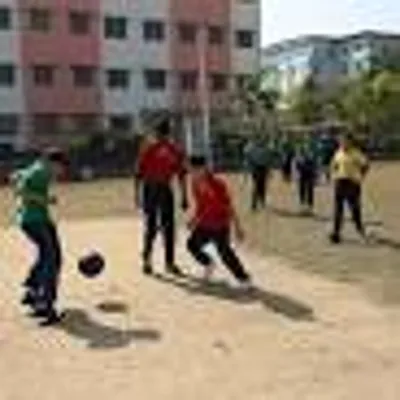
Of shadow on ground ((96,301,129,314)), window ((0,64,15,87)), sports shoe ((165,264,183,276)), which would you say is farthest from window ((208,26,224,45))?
shadow on ground ((96,301,129,314))

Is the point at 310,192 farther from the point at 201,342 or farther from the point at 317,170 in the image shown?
the point at 201,342

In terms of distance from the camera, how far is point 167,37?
70.9 m

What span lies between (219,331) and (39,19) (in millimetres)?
55817


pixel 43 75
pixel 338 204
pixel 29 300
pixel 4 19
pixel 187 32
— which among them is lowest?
pixel 29 300

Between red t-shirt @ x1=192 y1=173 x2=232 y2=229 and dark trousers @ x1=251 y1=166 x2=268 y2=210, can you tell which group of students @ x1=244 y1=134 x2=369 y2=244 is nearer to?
dark trousers @ x1=251 y1=166 x2=268 y2=210

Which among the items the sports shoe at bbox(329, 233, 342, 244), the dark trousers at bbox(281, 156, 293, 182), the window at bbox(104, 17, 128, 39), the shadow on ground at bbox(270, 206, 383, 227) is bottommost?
the dark trousers at bbox(281, 156, 293, 182)

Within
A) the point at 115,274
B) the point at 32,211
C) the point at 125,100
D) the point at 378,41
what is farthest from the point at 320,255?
the point at 378,41

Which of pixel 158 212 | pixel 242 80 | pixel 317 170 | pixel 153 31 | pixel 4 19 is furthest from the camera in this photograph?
pixel 242 80

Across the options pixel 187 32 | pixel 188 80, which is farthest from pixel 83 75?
pixel 187 32

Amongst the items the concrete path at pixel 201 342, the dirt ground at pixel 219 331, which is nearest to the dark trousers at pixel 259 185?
the dirt ground at pixel 219 331

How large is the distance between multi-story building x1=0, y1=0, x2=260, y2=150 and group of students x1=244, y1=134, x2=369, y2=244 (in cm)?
2568

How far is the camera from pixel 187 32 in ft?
234

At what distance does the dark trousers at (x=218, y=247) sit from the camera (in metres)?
14.9

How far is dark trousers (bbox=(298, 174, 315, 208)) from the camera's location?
90.7ft
